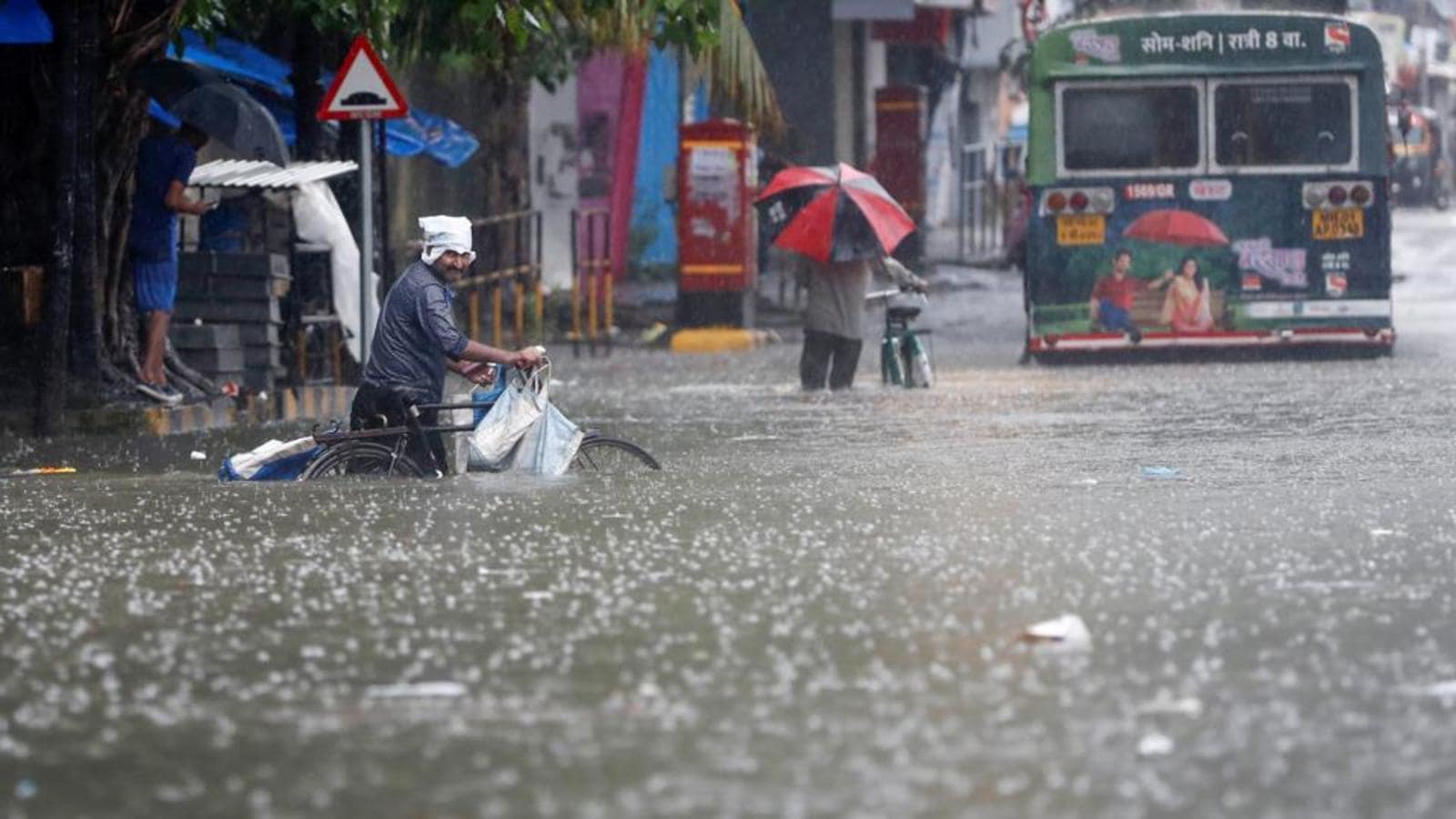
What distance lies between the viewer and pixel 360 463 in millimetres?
13375

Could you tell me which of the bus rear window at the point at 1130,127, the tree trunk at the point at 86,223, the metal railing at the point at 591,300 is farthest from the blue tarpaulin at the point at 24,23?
the metal railing at the point at 591,300

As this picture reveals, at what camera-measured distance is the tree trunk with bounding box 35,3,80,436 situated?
1636 centimetres

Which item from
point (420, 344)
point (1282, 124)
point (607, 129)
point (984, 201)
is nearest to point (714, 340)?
point (1282, 124)

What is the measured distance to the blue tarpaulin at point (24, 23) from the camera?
16.1 m

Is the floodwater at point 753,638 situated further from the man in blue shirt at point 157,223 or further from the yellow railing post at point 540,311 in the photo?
the yellow railing post at point 540,311

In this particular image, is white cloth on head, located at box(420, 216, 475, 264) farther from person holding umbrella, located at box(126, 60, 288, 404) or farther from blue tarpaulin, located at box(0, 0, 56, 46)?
person holding umbrella, located at box(126, 60, 288, 404)

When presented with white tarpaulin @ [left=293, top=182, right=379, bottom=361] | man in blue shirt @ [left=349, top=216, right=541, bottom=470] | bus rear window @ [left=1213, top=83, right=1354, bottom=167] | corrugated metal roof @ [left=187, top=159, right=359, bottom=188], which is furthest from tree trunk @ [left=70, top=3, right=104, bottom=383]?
bus rear window @ [left=1213, top=83, right=1354, bottom=167]

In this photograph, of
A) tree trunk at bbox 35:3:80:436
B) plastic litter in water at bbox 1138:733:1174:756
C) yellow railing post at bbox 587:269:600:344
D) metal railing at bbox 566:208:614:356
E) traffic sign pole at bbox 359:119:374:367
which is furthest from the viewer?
metal railing at bbox 566:208:614:356

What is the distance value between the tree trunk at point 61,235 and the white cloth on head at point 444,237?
A: 141 inches

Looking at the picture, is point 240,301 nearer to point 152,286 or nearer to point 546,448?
point 152,286

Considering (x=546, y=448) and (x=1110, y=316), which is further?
(x=1110, y=316)

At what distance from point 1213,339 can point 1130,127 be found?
1.83 meters

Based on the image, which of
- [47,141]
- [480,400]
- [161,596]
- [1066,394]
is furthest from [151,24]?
[161,596]

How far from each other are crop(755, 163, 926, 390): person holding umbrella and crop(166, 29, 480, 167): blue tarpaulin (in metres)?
3.06
